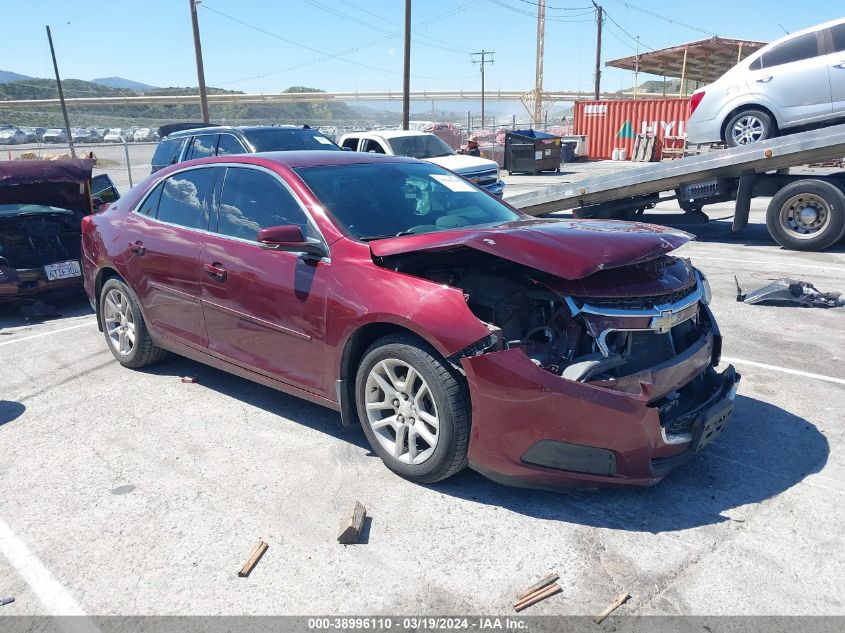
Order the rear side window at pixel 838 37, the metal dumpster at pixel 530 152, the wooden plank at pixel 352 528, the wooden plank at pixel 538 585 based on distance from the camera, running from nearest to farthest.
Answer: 1. the wooden plank at pixel 538 585
2. the wooden plank at pixel 352 528
3. the rear side window at pixel 838 37
4. the metal dumpster at pixel 530 152

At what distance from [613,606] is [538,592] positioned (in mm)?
287

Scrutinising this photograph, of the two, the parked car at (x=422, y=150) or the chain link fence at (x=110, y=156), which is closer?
the parked car at (x=422, y=150)

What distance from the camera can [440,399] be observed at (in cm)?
328

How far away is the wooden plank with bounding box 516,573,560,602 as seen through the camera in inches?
106

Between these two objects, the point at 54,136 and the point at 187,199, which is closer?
the point at 187,199

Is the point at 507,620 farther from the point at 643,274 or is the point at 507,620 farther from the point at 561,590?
the point at 643,274

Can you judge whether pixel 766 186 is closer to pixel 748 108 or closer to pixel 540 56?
pixel 748 108

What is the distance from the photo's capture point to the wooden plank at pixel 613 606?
2.55 m

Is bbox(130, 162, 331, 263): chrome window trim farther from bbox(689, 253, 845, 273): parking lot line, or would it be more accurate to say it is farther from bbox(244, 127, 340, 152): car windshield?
bbox(689, 253, 845, 273): parking lot line

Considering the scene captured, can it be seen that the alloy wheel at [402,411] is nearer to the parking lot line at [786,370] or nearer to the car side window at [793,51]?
the parking lot line at [786,370]

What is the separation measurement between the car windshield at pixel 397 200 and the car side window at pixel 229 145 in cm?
→ 621

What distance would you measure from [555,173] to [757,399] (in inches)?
903

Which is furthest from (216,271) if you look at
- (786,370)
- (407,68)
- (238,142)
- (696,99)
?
(407,68)

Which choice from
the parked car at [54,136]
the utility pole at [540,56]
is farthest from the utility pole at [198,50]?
the utility pole at [540,56]
